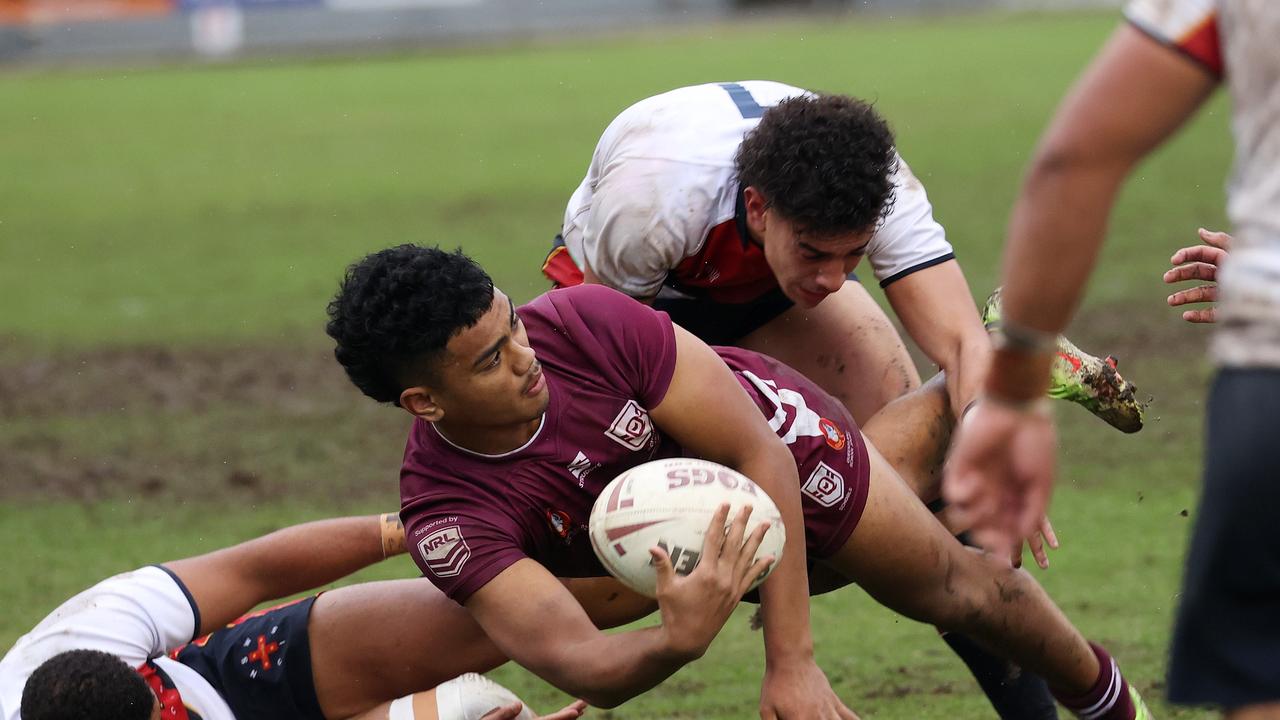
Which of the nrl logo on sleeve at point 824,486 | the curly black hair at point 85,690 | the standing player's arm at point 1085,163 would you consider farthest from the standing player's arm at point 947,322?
the curly black hair at point 85,690

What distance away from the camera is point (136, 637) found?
4.49 m

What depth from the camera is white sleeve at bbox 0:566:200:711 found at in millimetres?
4410

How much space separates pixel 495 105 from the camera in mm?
24125

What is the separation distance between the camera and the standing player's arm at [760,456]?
384 cm

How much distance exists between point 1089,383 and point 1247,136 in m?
2.70

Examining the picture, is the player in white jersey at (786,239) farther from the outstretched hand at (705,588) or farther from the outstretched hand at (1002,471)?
the outstretched hand at (1002,471)

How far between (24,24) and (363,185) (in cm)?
2123

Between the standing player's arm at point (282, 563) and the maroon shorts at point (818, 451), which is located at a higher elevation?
the maroon shorts at point (818, 451)

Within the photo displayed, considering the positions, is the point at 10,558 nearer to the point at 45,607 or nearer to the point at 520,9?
the point at 45,607

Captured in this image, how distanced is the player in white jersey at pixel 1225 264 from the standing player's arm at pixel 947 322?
2.37 meters

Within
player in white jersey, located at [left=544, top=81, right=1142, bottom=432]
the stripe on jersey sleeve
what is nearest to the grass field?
player in white jersey, located at [left=544, top=81, right=1142, bottom=432]

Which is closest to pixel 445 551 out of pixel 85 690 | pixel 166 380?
pixel 85 690

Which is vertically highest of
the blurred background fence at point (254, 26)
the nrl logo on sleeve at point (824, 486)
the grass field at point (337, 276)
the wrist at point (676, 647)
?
the wrist at point (676, 647)

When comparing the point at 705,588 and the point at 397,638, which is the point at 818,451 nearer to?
the point at 705,588
